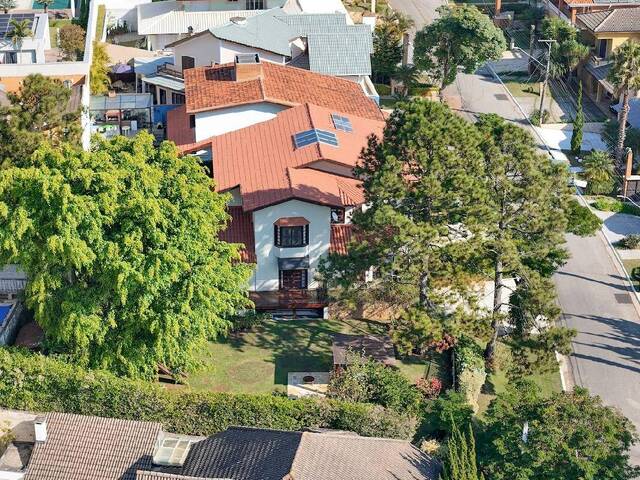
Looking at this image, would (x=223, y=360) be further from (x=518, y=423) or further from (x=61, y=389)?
(x=518, y=423)

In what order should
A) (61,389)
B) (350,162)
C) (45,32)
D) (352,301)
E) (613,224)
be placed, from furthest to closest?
(45,32), (613,224), (350,162), (352,301), (61,389)

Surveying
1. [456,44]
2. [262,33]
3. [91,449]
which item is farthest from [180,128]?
[91,449]

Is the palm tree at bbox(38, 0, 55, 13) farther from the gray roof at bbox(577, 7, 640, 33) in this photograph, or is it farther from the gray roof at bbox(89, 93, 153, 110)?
the gray roof at bbox(577, 7, 640, 33)

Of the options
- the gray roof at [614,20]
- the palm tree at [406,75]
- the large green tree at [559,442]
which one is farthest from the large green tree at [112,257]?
the gray roof at [614,20]

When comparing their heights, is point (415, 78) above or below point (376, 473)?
above

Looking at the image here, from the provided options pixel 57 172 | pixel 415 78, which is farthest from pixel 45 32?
pixel 57 172

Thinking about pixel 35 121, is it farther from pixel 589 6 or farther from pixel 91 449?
pixel 589 6

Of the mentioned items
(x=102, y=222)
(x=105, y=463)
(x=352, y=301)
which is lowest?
(x=105, y=463)

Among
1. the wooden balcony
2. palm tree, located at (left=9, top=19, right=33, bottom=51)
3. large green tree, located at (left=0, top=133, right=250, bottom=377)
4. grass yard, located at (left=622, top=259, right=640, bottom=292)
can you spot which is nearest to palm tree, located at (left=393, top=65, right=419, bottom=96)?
grass yard, located at (left=622, top=259, right=640, bottom=292)

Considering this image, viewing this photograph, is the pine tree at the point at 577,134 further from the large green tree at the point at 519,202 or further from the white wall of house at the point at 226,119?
the large green tree at the point at 519,202
